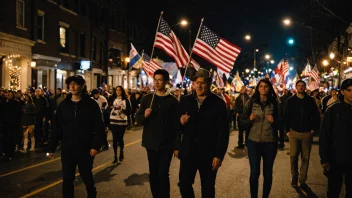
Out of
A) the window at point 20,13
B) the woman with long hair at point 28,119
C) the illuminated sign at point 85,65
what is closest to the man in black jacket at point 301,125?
the woman with long hair at point 28,119

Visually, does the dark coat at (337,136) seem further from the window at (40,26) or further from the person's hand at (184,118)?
the window at (40,26)

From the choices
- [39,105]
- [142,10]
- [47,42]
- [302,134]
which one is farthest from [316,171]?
[142,10]

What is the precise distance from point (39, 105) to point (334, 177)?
435 inches

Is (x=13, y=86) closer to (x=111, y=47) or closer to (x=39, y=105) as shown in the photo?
(x=39, y=105)

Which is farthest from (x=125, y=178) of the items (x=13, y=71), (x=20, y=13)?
(x=20, y=13)

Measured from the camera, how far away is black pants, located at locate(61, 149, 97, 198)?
19.2 feet

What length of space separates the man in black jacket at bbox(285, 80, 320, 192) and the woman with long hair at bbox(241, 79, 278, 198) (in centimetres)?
158

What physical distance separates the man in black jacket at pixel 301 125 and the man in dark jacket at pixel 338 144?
261 centimetres

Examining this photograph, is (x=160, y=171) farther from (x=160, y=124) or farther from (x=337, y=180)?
(x=337, y=180)

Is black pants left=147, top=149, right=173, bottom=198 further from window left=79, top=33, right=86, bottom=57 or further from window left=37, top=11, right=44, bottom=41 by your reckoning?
window left=79, top=33, right=86, bottom=57

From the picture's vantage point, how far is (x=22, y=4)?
25312mm

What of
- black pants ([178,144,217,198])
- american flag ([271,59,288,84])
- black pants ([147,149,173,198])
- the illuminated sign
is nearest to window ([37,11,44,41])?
the illuminated sign

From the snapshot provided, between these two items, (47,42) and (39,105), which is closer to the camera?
(39,105)

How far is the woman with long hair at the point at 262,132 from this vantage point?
6.55 m
